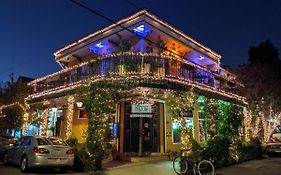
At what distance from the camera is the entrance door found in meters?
16.9

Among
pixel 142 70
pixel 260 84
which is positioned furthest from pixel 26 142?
pixel 260 84

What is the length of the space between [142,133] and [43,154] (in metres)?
6.33

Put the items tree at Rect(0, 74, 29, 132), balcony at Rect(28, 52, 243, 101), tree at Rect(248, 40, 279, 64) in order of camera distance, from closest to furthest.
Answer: balcony at Rect(28, 52, 243, 101)
tree at Rect(0, 74, 29, 132)
tree at Rect(248, 40, 279, 64)

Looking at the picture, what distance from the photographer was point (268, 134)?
→ 2605 centimetres

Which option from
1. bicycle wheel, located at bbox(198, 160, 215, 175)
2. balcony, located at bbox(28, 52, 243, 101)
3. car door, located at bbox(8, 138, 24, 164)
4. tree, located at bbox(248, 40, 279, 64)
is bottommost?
bicycle wheel, located at bbox(198, 160, 215, 175)

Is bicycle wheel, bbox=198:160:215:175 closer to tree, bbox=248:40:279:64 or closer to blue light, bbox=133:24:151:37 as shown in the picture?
blue light, bbox=133:24:151:37

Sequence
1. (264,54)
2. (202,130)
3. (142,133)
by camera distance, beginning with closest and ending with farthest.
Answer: (142,133)
(202,130)
(264,54)

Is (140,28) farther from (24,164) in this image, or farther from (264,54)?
(264,54)

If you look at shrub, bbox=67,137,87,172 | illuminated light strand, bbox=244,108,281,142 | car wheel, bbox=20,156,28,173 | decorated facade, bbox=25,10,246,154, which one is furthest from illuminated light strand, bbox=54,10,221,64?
car wheel, bbox=20,156,28,173

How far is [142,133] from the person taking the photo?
16641 mm

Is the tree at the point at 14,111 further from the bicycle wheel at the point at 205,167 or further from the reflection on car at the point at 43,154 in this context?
the bicycle wheel at the point at 205,167

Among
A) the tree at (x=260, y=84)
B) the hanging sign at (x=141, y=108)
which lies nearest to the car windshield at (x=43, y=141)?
the hanging sign at (x=141, y=108)

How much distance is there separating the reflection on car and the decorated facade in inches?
66.6

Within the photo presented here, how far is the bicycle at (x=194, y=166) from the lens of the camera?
1153cm
